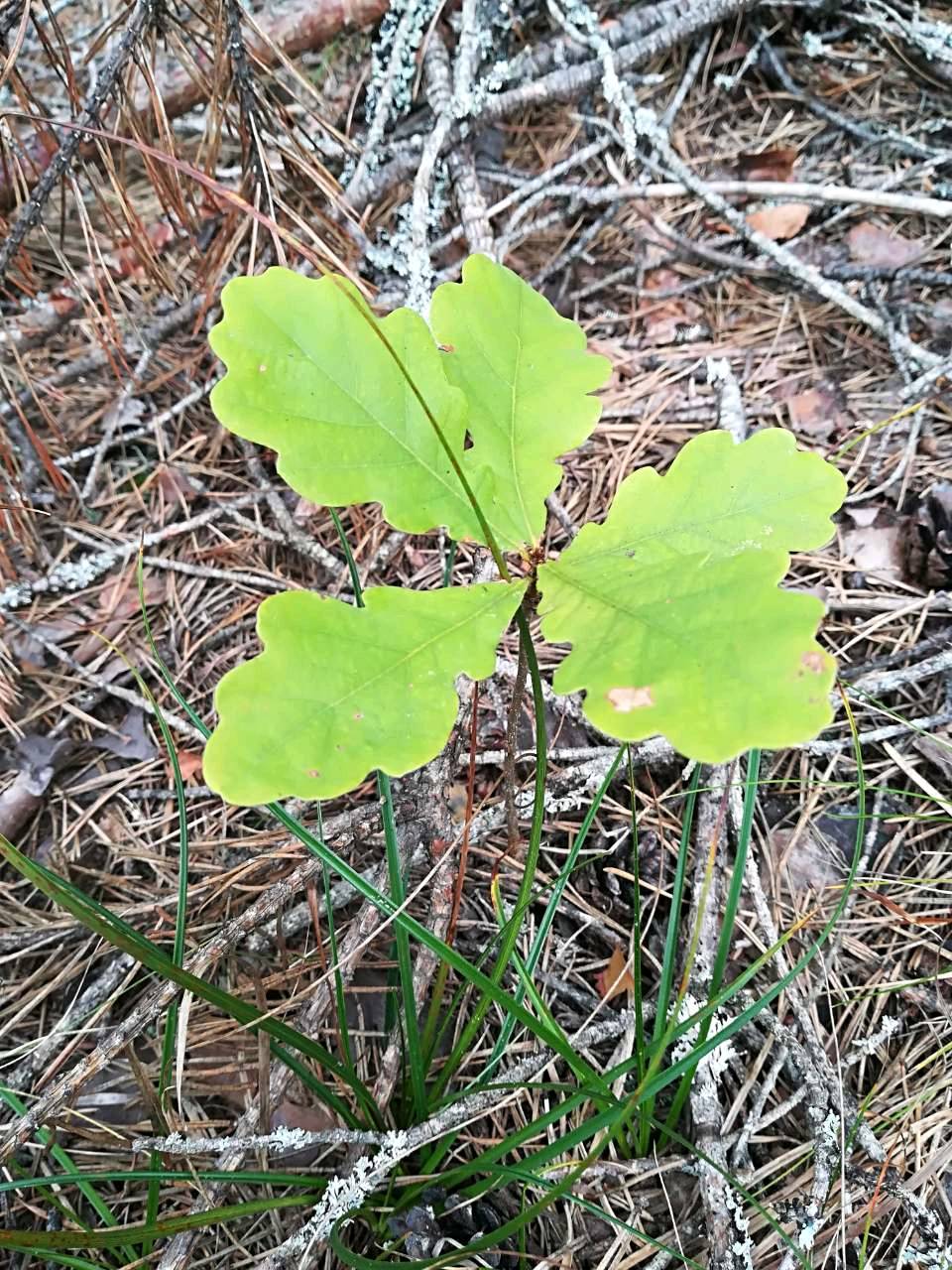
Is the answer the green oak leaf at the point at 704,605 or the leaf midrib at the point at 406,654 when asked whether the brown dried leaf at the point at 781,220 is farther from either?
the leaf midrib at the point at 406,654

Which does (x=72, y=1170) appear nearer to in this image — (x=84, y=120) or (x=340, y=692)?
(x=340, y=692)

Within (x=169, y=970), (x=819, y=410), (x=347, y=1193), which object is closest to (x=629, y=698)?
(x=169, y=970)

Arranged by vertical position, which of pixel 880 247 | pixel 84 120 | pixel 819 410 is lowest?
pixel 819 410

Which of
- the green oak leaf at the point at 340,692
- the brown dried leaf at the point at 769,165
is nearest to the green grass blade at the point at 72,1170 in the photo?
the green oak leaf at the point at 340,692

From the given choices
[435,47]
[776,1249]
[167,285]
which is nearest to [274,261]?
[167,285]

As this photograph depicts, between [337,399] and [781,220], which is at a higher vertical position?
[337,399]

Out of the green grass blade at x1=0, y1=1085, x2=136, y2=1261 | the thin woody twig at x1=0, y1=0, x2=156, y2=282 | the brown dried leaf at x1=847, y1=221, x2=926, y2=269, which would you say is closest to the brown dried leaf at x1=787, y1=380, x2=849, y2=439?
the brown dried leaf at x1=847, y1=221, x2=926, y2=269
